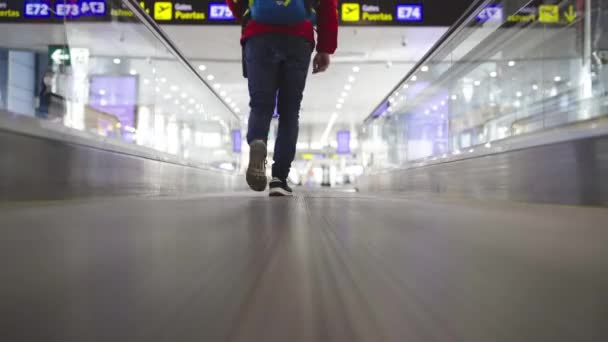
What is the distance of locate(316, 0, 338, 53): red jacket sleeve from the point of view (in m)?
3.19

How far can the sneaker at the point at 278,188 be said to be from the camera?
3.21m

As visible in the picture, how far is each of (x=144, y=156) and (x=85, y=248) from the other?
3.54 m

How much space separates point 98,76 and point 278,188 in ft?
6.40

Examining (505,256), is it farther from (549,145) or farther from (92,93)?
(92,93)

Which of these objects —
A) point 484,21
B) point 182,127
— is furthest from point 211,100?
point 484,21

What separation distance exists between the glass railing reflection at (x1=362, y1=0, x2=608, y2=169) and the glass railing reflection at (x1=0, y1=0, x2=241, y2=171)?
2.96m

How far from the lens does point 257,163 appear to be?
3.14 m

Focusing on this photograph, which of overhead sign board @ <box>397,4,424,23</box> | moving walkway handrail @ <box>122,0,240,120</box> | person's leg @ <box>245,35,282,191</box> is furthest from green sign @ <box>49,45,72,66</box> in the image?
overhead sign board @ <box>397,4,424,23</box>

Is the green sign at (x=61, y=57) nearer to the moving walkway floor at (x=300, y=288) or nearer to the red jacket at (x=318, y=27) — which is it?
the red jacket at (x=318, y=27)

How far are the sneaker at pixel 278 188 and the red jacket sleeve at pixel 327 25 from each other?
97 centimetres

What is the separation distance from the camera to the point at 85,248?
0.68 meters

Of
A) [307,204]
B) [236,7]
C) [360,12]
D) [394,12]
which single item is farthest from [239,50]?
[307,204]

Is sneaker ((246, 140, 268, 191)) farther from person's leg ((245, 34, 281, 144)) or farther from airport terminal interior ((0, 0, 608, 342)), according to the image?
airport terminal interior ((0, 0, 608, 342))

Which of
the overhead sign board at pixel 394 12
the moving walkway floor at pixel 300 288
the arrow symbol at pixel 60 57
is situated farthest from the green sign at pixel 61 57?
the overhead sign board at pixel 394 12
